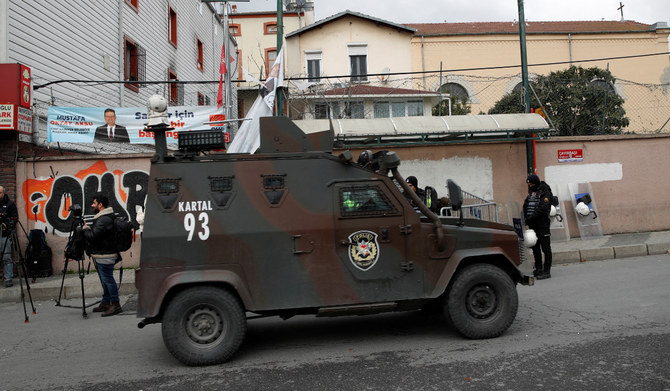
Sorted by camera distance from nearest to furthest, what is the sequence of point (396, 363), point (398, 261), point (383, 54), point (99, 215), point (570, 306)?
1. point (396, 363)
2. point (398, 261)
3. point (570, 306)
4. point (99, 215)
5. point (383, 54)

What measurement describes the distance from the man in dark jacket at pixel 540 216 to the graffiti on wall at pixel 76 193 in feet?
25.6

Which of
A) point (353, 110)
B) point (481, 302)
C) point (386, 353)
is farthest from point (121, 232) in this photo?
point (353, 110)

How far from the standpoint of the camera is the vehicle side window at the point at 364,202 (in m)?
5.16

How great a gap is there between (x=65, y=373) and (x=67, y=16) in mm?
10861

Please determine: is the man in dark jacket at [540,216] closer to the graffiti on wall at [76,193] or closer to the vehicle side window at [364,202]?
the vehicle side window at [364,202]

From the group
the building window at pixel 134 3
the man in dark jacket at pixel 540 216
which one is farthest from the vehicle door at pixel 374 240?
the building window at pixel 134 3

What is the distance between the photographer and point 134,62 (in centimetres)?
1667

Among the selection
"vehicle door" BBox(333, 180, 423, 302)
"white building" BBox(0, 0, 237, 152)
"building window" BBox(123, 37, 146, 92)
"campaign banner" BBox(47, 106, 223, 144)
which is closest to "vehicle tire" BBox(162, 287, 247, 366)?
"vehicle door" BBox(333, 180, 423, 302)

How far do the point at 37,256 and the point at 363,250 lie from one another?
7.78 m

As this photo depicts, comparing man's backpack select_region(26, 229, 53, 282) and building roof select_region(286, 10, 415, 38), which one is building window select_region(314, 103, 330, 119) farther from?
building roof select_region(286, 10, 415, 38)

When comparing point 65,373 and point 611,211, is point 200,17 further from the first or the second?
point 65,373

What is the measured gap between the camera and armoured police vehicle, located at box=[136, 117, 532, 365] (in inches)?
193

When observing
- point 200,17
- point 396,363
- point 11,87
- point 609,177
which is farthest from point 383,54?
point 396,363

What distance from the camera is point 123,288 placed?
920 cm
